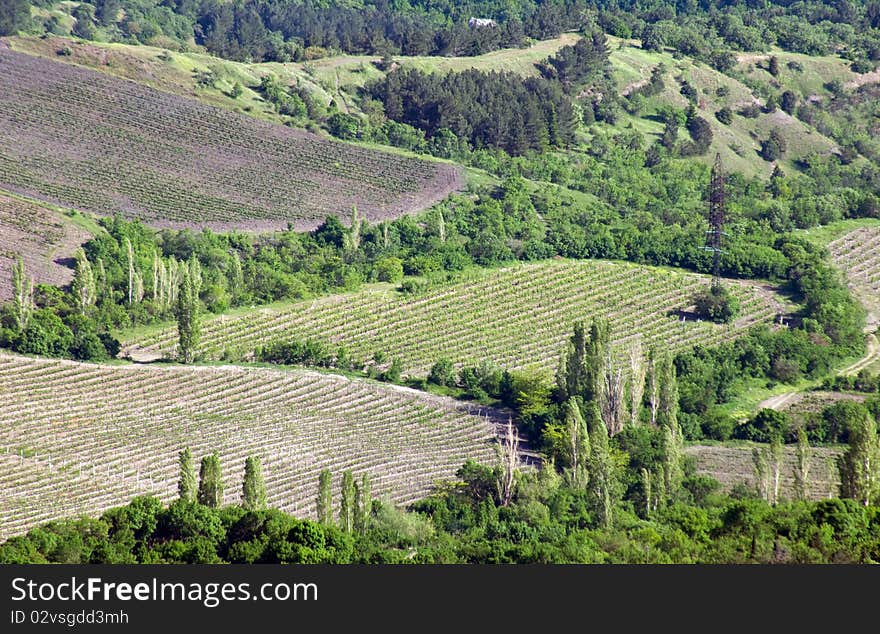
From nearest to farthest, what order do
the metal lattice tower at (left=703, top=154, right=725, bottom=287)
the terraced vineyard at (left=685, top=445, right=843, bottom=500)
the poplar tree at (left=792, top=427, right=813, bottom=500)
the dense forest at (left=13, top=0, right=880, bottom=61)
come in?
the poplar tree at (left=792, top=427, right=813, bottom=500) → the terraced vineyard at (left=685, top=445, right=843, bottom=500) → the metal lattice tower at (left=703, top=154, right=725, bottom=287) → the dense forest at (left=13, top=0, right=880, bottom=61)

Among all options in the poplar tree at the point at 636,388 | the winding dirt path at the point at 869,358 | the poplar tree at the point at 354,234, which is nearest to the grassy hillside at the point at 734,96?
the poplar tree at the point at 354,234

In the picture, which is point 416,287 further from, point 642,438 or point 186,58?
point 186,58

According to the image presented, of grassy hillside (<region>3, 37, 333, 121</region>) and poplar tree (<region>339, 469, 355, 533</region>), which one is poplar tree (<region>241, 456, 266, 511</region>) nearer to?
poplar tree (<region>339, 469, 355, 533</region>)

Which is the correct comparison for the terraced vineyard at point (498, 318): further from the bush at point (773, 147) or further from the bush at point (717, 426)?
the bush at point (773, 147)

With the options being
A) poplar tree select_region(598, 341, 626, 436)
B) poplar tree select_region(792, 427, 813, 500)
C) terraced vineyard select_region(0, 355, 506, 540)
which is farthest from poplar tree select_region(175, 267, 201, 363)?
poplar tree select_region(792, 427, 813, 500)

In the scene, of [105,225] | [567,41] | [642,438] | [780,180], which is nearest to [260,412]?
[642,438]

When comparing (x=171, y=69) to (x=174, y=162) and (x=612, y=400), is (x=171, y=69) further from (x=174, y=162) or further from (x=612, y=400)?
(x=612, y=400)

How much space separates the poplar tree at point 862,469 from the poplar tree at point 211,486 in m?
25.4

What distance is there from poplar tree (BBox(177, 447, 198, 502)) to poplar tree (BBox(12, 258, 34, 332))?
2539 centimetres

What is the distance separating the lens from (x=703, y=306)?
4843 inches

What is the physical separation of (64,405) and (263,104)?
55768 millimetres

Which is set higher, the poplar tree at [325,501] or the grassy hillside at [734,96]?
the poplar tree at [325,501]

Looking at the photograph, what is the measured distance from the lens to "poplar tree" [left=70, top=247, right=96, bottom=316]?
113562mm

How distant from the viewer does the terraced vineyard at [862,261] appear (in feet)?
430
